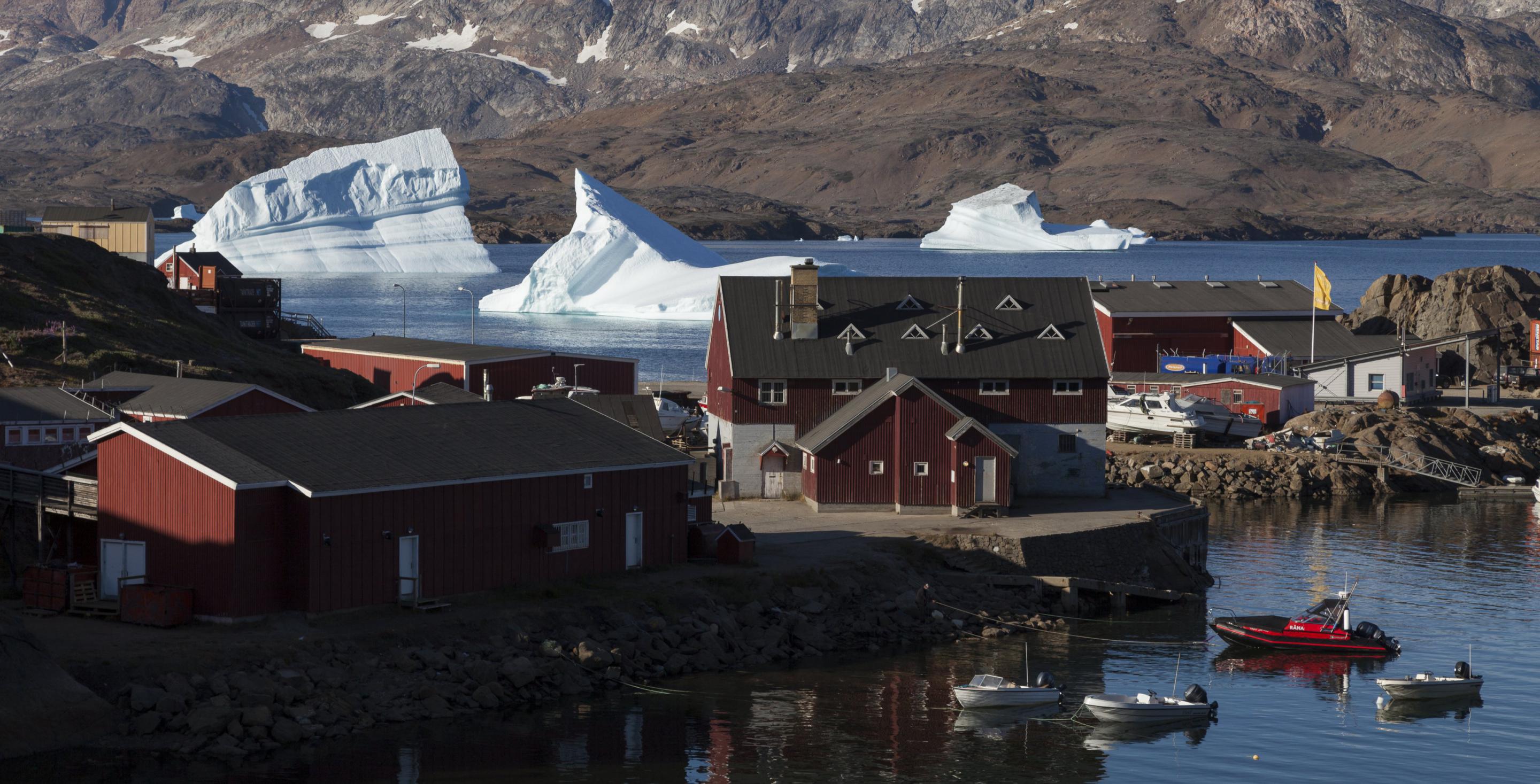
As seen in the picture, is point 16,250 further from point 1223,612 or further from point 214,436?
point 1223,612

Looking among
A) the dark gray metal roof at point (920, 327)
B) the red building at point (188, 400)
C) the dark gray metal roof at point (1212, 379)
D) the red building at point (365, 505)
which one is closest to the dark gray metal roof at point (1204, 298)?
the dark gray metal roof at point (1212, 379)

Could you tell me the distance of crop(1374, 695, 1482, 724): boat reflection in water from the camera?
29.0 metres

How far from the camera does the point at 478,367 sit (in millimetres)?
48469

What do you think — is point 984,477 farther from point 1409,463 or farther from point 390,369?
point 1409,463

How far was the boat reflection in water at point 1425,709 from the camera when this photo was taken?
95.0 feet

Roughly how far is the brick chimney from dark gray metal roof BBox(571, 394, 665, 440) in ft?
12.5

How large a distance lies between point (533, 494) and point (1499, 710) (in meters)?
16.4

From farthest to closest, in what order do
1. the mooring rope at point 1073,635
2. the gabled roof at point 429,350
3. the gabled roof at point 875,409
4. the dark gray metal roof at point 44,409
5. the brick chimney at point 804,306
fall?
the gabled roof at point 429,350, the brick chimney at point 804,306, the gabled roof at point 875,409, the dark gray metal roof at point 44,409, the mooring rope at point 1073,635

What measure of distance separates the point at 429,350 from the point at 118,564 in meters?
25.2

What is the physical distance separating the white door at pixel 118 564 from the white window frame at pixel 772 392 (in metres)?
16.5

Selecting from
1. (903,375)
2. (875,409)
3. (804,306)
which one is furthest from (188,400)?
(903,375)

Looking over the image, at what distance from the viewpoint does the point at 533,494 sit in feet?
99.8

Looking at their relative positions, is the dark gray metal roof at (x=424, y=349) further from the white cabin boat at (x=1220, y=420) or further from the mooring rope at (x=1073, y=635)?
the white cabin boat at (x=1220, y=420)

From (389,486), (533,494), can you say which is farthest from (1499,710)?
(389,486)
